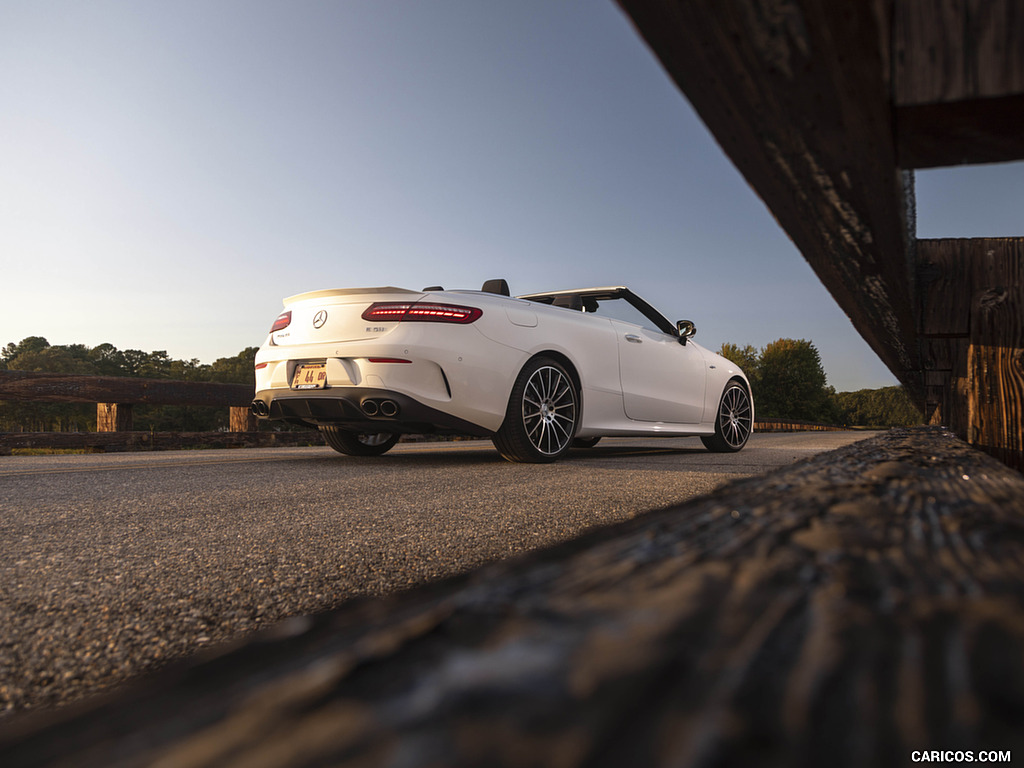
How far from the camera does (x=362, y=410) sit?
4.42 metres

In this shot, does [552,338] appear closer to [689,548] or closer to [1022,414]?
[1022,414]

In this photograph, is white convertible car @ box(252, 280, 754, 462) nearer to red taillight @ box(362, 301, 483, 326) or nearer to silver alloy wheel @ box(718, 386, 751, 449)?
red taillight @ box(362, 301, 483, 326)

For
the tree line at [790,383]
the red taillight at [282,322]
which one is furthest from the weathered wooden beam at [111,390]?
the tree line at [790,383]

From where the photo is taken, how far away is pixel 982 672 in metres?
0.27

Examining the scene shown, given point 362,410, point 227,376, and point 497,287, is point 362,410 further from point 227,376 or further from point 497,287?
point 227,376

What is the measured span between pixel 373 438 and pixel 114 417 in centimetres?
399

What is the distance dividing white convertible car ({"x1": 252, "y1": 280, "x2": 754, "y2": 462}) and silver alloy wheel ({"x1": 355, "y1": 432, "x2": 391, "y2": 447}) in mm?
771

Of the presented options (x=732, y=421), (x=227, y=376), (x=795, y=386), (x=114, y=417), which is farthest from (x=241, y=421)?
(x=227, y=376)

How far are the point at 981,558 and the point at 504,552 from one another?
5.33 feet

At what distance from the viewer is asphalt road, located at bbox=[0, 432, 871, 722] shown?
4.09 ft

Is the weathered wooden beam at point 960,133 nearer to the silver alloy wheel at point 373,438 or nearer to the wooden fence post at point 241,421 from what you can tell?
the silver alloy wheel at point 373,438

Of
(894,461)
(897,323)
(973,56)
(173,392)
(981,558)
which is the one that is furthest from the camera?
(173,392)

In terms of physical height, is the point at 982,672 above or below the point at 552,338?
below

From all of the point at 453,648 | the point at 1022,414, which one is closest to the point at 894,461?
the point at 453,648
